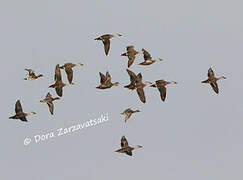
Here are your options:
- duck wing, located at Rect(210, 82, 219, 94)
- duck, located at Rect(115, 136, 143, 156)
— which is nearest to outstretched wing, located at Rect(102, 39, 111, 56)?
duck, located at Rect(115, 136, 143, 156)

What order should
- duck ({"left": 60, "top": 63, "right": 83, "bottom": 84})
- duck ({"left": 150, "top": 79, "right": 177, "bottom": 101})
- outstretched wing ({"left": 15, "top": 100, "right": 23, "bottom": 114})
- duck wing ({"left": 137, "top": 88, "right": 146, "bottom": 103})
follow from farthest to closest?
duck ({"left": 150, "top": 79, "right": 177, "bottom": 101}), duck wing ({"left": 137, "top": 88, "right": 146, "bottom": 103}), outstretched wing ({"left": 15, "top": 100, "right": 23, "bottom": 114}), duck ({"left": 60, "top": 63, "right": 83, "bottom": 84})

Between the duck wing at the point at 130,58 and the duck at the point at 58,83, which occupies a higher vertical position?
the duck wing at the point at 130,58

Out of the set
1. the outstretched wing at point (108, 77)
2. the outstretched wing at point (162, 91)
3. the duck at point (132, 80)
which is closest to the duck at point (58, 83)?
the outstretched wing at point (108, 77)

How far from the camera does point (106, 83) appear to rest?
106 m

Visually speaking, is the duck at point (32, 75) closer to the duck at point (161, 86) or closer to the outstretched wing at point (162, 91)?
the duck at point (161, 86)

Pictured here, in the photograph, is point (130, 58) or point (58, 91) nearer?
point (58, 91)

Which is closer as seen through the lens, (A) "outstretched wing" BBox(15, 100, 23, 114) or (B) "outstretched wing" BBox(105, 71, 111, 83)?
(A) "outstretched wing" BBox(15, 100, 23, 114)

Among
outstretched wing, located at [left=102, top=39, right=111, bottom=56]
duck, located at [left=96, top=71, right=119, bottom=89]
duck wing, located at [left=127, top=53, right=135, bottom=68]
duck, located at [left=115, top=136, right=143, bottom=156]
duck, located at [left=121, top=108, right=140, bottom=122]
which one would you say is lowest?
duck, located at [left=115, top=136, right=143, bottom=156]

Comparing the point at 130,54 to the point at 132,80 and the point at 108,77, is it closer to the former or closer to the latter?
the point at 132,80

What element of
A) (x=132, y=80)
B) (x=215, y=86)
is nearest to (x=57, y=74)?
(x=132, y=80)

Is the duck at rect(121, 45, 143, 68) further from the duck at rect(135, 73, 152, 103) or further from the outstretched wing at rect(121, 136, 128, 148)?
the outstretched wing at rect(121, 136, 128, 148)

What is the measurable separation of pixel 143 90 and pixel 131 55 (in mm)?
3233

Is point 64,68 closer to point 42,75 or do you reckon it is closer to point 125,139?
point 42,75

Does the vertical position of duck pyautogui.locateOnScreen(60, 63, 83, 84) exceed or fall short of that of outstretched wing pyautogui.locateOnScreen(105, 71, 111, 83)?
it exceeds it
